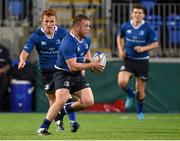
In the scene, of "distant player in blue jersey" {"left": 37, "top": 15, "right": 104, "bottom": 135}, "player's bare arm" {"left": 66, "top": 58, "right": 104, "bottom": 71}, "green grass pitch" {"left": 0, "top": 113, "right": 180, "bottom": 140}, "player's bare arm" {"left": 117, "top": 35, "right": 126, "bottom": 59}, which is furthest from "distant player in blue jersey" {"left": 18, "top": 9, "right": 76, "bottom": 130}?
"player's bare arm" {"left": 117, "top": 35, "right": 126, "bottom": 59}

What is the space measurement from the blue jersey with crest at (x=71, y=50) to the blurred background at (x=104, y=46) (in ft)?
31.0

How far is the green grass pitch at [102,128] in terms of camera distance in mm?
13352

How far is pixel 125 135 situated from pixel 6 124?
400 cm

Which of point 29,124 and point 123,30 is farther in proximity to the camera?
point 123,30

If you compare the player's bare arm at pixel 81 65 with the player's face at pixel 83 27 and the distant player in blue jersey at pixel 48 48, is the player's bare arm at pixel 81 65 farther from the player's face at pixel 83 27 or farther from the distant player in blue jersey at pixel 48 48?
the distant player in blue jersey at pixel 48 48

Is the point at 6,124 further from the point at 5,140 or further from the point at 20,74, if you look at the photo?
the point at 20,74

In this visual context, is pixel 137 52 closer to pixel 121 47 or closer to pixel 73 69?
pixel 121 47

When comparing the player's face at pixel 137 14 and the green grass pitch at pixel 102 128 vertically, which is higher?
the player's face at pixel 137 14

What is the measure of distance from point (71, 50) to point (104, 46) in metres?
11.3

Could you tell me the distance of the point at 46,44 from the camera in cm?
1502

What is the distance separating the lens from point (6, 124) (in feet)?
56.2

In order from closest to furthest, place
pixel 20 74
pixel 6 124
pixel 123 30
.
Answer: pixel 6 124
pixel 123 30
pixel 20 74

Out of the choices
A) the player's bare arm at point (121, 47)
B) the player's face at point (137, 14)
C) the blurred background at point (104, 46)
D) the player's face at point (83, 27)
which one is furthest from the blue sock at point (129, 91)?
the player's face at point (83, 27)

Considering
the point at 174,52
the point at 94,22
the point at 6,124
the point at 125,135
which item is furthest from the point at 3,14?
the point at 125,135
